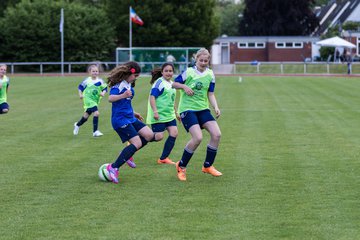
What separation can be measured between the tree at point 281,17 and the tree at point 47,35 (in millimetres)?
29510

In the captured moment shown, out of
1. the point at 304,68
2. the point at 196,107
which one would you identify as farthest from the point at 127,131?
the point at 304,68

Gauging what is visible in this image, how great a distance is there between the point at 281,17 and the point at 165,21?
82.5ft

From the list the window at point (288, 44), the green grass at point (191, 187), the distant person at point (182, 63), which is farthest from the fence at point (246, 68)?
the green grass at point (191, 187)

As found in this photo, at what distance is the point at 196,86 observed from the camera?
10.5 meters

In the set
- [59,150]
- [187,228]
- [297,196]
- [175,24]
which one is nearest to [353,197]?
[297,196]

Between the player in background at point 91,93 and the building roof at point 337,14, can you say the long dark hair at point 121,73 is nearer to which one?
the player in background at point 91,93

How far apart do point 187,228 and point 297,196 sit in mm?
2098

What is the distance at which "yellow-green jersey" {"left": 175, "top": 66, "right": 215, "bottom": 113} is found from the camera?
10.5 metres

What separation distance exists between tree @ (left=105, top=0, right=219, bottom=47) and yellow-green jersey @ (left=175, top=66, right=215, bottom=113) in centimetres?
5317

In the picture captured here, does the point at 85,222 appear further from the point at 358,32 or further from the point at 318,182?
the point at 358,32

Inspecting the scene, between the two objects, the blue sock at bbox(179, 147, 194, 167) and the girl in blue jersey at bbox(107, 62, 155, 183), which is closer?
the girl in blue jersey at bbox(107, 62, 155, 183)

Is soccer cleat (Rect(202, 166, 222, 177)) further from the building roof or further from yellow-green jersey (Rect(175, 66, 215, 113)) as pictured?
the building roof

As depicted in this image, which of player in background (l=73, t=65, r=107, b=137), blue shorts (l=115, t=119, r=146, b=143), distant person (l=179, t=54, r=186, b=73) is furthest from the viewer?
distant person (l=179, t=54, r=186, b=73)

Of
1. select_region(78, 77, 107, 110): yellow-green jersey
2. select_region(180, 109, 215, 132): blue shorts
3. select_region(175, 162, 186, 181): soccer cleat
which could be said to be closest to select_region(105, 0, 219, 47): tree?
select_region(78, 77, 107, 110): yellow-green jersey
